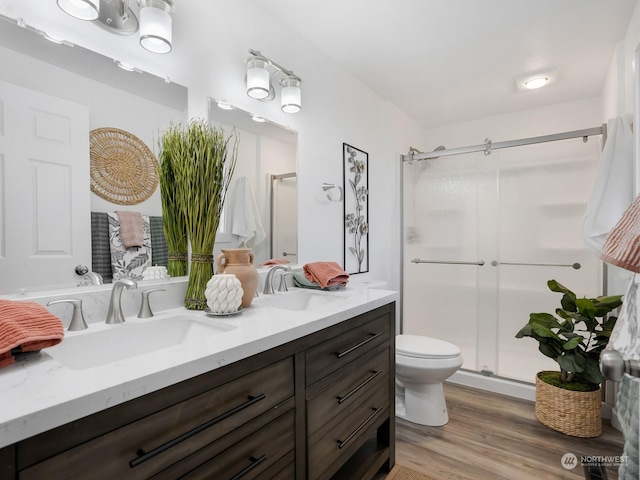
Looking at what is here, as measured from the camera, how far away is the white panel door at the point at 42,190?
0.97 metres

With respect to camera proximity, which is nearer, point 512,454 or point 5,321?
point 5,321

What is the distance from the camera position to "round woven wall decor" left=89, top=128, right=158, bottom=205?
1.16m

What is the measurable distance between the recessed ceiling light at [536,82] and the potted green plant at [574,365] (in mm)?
1593

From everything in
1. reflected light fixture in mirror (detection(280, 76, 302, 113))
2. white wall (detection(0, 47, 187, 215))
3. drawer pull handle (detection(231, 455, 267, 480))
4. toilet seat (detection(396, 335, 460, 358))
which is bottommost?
toilet seat (detection(396, 335, 460, 358))

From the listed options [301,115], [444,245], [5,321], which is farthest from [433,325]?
[5,321]

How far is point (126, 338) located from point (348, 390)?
31.5 inches

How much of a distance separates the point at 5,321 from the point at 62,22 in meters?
0.93

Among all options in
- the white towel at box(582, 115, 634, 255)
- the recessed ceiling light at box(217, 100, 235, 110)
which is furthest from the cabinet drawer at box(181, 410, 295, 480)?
the white towel at box(582, 115, 634, 255)

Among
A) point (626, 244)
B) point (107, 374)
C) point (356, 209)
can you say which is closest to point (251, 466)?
point (107, 374)

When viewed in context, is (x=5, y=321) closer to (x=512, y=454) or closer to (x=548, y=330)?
(x=512, y=454)

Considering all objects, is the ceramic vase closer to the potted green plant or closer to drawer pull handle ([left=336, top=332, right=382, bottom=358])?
drawer pull handle ([left=336, top=332, right=382, bottom=358])

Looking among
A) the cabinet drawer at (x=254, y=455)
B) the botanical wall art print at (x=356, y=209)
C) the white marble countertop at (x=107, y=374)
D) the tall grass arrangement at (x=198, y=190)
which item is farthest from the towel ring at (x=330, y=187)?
the cabinet drawer at (x=254, y=455)

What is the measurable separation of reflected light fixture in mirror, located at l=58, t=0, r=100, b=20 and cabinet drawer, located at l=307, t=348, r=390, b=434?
55.5 inches

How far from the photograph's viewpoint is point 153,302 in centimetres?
126
